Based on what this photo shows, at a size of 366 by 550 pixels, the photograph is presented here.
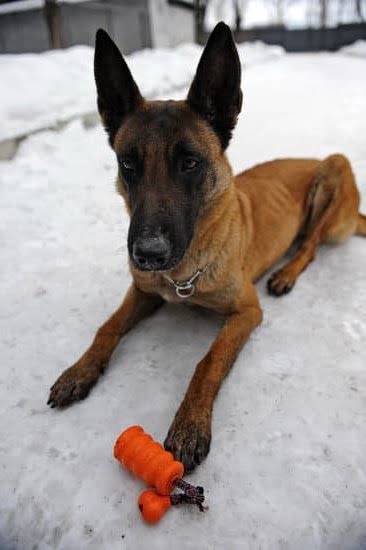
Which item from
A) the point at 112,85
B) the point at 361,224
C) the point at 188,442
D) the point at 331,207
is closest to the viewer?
the point at 188,442

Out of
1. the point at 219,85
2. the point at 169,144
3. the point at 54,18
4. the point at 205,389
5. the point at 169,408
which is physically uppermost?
the point at 54,18

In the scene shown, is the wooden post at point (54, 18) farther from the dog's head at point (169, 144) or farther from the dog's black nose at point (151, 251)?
the dog's black nose at point (151, 251)

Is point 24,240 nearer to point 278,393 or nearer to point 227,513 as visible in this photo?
point 278,393

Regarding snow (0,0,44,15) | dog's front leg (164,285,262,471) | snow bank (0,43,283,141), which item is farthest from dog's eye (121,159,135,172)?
snow (0,0,44,15)

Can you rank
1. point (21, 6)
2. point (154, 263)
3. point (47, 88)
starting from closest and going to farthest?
point (154, 263) → point (47, 88) → point (21, 6)

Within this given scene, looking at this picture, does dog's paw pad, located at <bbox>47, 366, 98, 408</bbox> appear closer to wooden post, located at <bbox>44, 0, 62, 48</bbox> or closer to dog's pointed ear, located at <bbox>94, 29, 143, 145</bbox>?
dog's pointed ear, located at <bbox>94, 29, 143, 145</bbox>

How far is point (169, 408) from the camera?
1996mm

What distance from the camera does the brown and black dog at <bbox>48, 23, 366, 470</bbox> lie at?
6.18ft

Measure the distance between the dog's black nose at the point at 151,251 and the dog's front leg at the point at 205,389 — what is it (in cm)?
59

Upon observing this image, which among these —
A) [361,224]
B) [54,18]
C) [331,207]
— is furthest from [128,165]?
[54,18]

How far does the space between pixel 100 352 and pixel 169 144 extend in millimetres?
1131

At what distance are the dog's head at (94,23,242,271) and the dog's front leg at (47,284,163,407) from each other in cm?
63

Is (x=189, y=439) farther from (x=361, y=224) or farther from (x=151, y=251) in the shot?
(x=361, y=224)

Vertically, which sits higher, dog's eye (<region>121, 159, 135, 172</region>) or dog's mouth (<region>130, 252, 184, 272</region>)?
dog's eye (<region>121, 159, 135, 172</region>)
